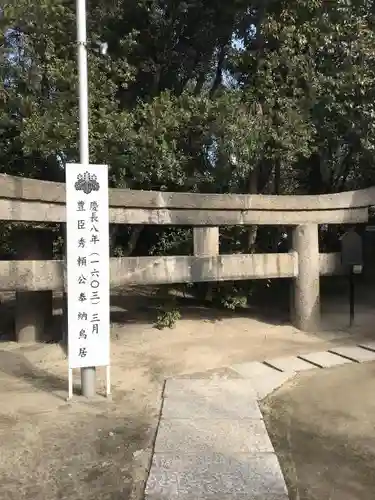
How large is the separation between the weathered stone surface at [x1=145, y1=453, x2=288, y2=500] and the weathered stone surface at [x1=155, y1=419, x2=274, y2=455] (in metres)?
0.12

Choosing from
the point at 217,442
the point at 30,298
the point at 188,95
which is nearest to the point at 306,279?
the point at 188,95

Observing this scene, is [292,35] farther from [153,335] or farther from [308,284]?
[153,335]

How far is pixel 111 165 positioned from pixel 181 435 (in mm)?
5714

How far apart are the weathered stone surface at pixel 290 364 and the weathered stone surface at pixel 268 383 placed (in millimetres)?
190

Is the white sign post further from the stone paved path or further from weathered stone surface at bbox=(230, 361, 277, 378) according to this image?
weathered stone surface at bbox=(230, 361, 277, 378)

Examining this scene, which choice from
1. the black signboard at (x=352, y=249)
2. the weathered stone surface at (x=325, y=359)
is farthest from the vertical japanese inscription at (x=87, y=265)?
the black signboard at (x=352, y=249)

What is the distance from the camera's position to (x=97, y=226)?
17.2 ft

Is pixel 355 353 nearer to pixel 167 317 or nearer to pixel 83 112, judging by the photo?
pixel 167 317

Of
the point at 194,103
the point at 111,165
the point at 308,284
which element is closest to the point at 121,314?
the point at 111,165

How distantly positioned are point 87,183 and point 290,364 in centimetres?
381

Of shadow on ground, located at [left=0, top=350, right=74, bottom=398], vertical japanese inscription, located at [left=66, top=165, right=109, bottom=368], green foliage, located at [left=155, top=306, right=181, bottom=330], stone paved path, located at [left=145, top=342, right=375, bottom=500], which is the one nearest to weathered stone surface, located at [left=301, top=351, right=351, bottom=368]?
stone paved path, located at [left=145, top=342, right=375, bottom=500]

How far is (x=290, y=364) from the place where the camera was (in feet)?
23.0

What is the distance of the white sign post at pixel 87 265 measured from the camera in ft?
16.9

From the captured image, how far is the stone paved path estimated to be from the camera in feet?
11.1
